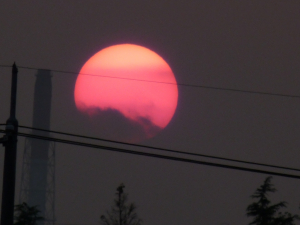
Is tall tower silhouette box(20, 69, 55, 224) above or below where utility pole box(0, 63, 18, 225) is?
above

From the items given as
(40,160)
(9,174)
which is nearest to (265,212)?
(9,174)

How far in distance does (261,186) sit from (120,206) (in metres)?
13.4

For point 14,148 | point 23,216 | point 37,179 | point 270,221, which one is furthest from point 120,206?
point 37,179

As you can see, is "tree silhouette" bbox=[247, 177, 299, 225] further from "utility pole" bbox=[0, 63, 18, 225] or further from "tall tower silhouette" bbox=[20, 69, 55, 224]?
"tall tower silhouette" bbox=[20, 69, 55, 224]

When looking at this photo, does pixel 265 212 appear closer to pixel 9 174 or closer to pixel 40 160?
pixel 9 174

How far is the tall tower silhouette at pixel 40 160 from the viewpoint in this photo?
7096 inches

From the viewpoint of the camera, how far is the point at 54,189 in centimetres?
18700

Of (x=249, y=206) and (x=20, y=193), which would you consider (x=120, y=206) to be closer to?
(x=249, y=206)

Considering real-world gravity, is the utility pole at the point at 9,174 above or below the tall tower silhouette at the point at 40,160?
below

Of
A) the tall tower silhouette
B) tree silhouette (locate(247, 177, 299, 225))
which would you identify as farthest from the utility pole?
the tall tower silhouette

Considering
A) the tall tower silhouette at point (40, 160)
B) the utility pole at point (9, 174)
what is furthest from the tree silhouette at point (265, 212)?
the tall tower silhouette at point (40, 160)

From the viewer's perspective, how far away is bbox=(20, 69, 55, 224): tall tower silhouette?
591ft

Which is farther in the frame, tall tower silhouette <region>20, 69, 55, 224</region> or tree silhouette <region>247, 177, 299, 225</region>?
tall tower silhouette <region>20, 69, 55, 224</region>

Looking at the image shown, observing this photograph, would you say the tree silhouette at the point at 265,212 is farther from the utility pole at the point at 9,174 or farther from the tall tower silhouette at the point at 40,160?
the tall tower silhouette at the point at 40,160
